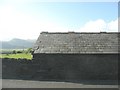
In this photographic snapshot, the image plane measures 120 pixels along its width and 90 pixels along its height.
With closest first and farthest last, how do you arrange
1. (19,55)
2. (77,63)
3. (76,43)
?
(77,63) → (76,43) → (19,55)

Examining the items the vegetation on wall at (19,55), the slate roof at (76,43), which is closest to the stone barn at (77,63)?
the slate roof at (76,43)

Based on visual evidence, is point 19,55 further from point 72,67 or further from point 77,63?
point 77,63

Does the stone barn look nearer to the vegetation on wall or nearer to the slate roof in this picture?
the slate roof

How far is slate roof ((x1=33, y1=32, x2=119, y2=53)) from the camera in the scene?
2741 cm

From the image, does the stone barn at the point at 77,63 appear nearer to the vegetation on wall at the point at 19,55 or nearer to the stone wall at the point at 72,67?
the stone wall at the point at 72,67

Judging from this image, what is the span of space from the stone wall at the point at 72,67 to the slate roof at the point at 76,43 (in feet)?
1.93

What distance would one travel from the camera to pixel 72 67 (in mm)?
26922

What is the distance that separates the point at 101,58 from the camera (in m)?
26.8

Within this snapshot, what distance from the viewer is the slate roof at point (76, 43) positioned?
89.9 ft

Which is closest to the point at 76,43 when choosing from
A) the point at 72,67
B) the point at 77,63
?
the point at 77,63

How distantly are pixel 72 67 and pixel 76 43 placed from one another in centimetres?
268

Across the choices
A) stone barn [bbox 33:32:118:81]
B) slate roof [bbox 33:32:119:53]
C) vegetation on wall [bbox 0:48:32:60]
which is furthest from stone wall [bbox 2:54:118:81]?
vegetation on wall [bbox 0:48:32:60]

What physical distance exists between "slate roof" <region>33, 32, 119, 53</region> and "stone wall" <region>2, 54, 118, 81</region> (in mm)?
589

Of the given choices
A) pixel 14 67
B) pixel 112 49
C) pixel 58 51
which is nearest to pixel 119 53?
pixel 112 49
